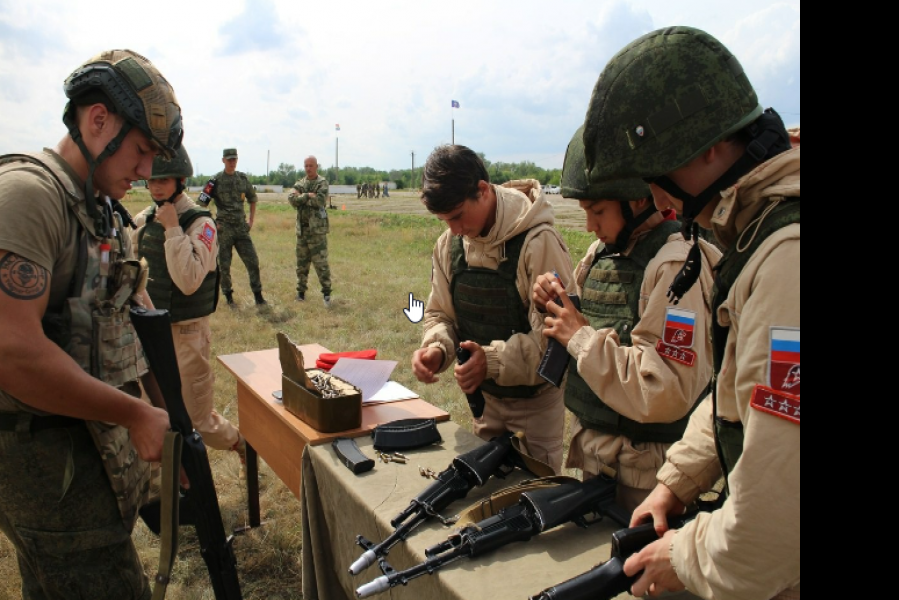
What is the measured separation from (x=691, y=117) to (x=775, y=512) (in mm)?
840

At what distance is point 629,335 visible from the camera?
80.7 inches

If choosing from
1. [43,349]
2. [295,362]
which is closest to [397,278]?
[295,362]

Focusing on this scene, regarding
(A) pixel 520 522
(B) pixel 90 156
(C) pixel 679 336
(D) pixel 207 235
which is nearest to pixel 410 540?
(A) pixel 520 522

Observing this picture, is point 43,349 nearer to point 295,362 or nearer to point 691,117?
point 295,362

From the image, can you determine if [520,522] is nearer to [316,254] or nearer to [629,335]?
[629,335]

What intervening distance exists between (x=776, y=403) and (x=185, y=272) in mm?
3630

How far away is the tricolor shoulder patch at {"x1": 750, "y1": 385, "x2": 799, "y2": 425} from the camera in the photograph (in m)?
0.95

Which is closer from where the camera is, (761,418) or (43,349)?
(761,418)

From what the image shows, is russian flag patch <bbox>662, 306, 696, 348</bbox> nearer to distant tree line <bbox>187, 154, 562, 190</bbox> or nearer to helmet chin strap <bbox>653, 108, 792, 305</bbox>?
helmet chin strap <bbox>653, 108, 792, 305</bbox>

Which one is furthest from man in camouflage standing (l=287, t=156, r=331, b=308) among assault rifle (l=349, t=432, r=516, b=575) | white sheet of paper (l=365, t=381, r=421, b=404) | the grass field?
assault rifle (l=349, t=432, r=516, b=575)

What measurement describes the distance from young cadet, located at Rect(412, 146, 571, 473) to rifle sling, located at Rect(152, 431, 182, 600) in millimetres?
1166

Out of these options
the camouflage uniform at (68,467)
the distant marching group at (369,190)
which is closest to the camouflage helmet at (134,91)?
the camouflage uniform at (68,467)
